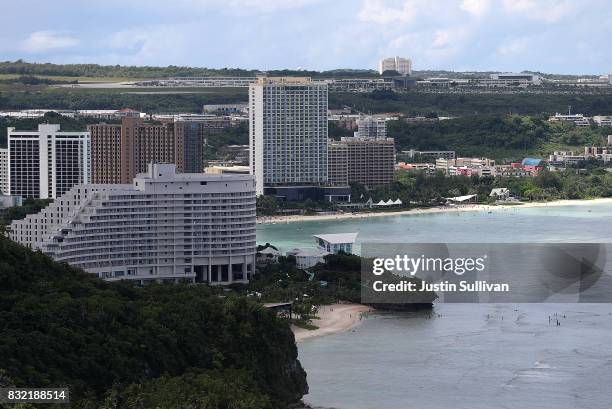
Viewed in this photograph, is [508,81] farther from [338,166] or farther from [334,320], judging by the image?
[334,320]

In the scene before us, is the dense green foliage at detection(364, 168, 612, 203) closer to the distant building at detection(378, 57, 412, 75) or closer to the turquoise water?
the turquoise water

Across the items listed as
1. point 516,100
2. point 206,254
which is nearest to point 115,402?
point 206,254

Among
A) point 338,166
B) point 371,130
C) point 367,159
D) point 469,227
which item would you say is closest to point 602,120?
point 371,130

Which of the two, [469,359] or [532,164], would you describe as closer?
[469,359]

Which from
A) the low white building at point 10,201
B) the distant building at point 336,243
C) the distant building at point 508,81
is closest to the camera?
the distant building at point 336,243

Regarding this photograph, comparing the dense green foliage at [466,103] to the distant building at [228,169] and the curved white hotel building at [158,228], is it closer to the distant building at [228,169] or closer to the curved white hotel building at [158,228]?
the distant building at [228,169]

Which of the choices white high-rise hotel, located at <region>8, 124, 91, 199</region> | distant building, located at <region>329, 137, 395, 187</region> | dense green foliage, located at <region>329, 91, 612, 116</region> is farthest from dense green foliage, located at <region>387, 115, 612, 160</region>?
white high-rise hotel, located at <region>8, 124, 91, 199</region>

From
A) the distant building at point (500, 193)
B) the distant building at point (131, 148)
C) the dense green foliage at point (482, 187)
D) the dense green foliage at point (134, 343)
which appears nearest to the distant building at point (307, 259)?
the dense green foliage at point (134, 343)
